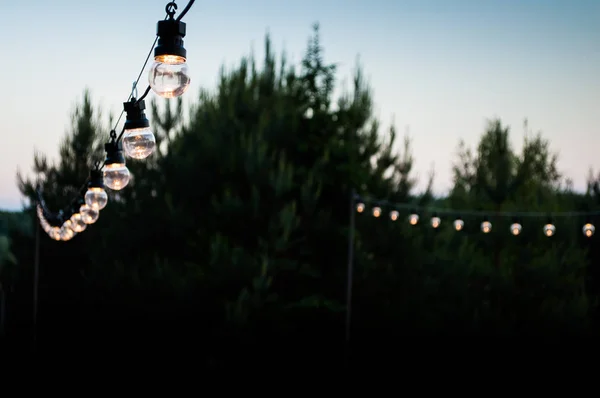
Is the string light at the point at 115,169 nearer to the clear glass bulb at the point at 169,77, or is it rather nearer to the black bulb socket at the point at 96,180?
the black bulb socket at the point at 96,180

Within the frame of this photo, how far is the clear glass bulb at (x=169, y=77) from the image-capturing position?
7.82 feet

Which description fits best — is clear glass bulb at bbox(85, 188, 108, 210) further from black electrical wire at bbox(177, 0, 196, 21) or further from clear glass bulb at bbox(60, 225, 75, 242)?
black electrical wire at bbox(177, 0, 196, 21)

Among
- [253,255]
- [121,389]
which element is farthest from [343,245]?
[121,389]

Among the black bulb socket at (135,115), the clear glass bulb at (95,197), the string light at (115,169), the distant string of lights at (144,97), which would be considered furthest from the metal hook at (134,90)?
the clear glass bulb at (95,197)

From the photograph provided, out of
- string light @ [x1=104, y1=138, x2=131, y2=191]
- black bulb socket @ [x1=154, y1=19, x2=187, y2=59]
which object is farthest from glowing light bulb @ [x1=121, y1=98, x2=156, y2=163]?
string light @ [x1=104, y1=138, x2=131, y2=191]

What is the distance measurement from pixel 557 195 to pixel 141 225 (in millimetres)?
9546

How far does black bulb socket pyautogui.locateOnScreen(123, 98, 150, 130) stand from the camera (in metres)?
3.46

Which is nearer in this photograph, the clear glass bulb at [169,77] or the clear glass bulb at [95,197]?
the clear glass bulb at [169,77]

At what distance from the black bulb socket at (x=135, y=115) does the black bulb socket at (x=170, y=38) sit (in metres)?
0.95

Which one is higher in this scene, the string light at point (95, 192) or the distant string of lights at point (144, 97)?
the distant string of lights at point (144, 97)

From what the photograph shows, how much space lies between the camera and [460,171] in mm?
17938

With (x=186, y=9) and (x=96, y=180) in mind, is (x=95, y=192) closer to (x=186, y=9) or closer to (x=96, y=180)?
(x=96, y=180)

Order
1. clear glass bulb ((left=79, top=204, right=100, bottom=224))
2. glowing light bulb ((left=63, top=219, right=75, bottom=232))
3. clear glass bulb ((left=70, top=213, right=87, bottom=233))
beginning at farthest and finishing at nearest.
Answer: glowing light bulb ((left=63, top=219, right=75, bottom=232)), clear glass bulb ((left=70, top=213, right=87, bottom=233)), clear glass bulb ((left=79, top=204, right=100, bottom=224))

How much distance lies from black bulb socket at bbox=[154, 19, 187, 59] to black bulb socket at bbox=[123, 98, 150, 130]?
3.13 ft
